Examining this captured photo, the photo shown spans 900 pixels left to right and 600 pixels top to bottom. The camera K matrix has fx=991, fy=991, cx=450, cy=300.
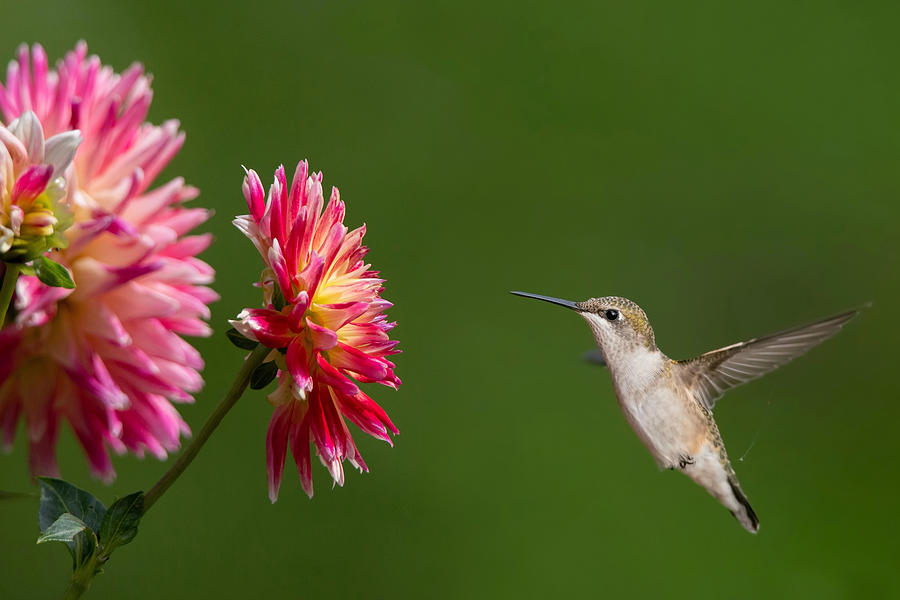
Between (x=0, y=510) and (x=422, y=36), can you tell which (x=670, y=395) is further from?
(x=422, y=36)

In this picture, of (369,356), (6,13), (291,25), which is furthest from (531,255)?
(369,356)

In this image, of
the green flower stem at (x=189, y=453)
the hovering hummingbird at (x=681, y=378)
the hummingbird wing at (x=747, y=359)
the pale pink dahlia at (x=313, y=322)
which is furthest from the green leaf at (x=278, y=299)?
the hummingbird wing at (x=747, y=359)

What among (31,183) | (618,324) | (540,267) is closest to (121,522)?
(31,183)

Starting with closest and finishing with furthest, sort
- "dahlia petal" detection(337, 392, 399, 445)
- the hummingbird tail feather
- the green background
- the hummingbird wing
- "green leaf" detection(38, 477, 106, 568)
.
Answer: "green leaf" detection(38, 477, 106, 568) < "dahlia petal" detection(337, 392, 399, 445) < the hummingbird wing < the hummingbird tail feather < the green background

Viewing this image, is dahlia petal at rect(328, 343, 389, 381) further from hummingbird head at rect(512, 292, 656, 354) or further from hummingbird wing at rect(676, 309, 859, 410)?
hummingbird wing at rect(676, 309, 859, 410)

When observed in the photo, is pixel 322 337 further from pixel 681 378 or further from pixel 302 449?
pixel 681 378

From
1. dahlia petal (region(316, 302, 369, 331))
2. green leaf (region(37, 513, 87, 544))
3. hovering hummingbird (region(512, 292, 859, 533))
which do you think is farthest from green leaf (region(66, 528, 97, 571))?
hovering hummingbird (region(512, 292, 859, 533))

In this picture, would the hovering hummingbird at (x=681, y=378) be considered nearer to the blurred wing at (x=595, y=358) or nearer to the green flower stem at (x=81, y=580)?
the blurred wing at (x=595, y=358)
